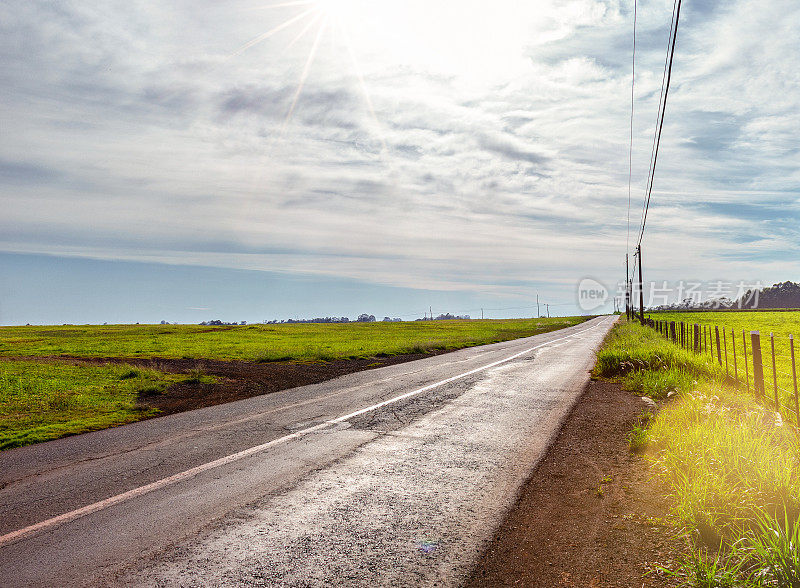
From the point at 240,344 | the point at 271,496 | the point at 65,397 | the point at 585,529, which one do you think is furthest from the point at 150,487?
the point at 240,344

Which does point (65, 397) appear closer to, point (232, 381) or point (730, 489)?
point (232, 381)

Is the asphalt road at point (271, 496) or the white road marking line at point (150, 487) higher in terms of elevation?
the white road marking line at point (150, 487)

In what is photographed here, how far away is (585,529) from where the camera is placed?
4457 mm

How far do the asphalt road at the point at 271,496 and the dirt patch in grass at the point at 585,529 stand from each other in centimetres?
22

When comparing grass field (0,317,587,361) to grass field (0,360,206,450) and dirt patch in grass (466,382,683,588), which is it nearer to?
grass field (0,360,206,450)

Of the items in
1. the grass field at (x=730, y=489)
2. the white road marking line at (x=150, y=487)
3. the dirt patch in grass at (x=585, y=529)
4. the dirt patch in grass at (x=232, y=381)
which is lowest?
the dirt patch in grass at (x=585, y=529)

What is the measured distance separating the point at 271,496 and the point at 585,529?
306 centimetres

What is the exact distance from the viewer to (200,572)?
355 centimetres

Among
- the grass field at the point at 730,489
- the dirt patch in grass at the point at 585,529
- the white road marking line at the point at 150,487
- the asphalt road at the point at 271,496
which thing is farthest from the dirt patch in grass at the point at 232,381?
the grass field at the point at 730,489

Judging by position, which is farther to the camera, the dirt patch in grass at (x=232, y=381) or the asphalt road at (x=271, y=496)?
the dirt patch in grass at (x=232, y=381)

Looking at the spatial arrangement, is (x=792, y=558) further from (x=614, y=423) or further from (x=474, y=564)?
(x=614, y=423)

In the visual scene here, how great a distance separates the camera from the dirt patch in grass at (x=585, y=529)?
365 cm

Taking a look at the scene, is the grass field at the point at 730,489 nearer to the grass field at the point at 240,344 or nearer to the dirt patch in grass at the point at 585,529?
the dirt patch in grass at the point at 585,529

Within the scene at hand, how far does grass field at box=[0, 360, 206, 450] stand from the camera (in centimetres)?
868
